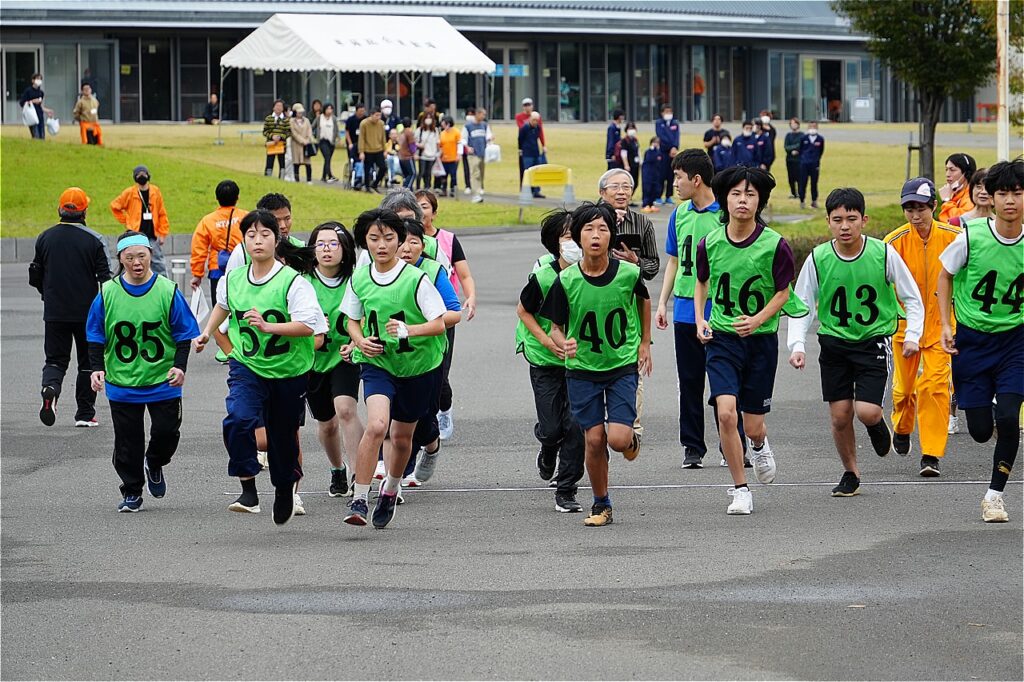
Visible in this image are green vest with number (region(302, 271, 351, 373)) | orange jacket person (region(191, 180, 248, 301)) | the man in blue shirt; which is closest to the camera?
green vest with number (region(302, 271, 351, 373))

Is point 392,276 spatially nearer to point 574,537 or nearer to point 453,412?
point 574,537

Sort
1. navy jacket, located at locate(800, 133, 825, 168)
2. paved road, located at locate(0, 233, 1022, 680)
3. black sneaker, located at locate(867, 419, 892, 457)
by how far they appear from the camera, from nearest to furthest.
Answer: paved road, located at locate(0, 233, 1022, 680), black sneaker, located at locate(867, 419, 892, 457), navy jacket, located at locate(800, 133, 825, 168)

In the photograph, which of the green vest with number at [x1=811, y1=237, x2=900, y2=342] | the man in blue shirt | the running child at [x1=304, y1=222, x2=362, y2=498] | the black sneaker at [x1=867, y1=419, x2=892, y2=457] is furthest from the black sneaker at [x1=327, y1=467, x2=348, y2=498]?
the man in blue shirt

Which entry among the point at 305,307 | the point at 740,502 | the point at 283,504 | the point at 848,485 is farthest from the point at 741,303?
the point at 283,504

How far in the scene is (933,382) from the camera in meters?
9.69

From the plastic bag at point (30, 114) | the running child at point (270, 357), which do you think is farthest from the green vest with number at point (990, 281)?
the plastic bag at point (30, 114)

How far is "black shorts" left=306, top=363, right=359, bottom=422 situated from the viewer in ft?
28.7

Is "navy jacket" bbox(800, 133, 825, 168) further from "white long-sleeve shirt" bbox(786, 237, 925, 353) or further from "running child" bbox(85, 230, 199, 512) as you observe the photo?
"running child" bbox(85, 230, 199, 512)

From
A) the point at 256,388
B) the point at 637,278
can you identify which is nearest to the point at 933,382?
the point at 637,278

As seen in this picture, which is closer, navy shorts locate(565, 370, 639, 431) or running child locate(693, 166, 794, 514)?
navy shorts locate(565, 370, 639, 431)

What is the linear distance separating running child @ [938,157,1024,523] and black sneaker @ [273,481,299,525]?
373 cm

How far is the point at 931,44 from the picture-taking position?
32.9 metres

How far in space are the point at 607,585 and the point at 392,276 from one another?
221 cm

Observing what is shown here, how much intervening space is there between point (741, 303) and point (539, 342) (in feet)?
3.81
